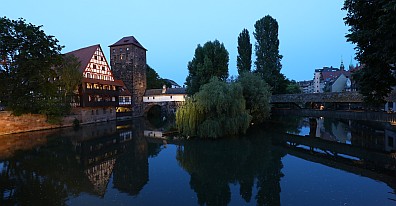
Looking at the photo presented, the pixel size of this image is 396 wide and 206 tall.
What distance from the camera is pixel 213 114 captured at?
1809 cm

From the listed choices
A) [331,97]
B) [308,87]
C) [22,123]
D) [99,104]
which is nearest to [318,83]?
[308,87]

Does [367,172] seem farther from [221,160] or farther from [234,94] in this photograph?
[234,94]

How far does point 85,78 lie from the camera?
3033 centimetres

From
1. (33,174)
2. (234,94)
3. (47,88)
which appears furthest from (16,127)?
(234,94)

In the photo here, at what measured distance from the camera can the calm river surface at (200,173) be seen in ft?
24.7

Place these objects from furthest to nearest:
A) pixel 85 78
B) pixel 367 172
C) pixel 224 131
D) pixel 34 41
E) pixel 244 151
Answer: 1. pixel 85 78
2. pixel 34 41
3. pixel 224 131
4. pixel 244 151
5. pixel 367 172

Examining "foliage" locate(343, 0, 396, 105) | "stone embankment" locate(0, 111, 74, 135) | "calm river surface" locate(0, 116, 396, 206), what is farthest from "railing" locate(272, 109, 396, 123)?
"stone embankment" locate(0, 111, 74, 135)

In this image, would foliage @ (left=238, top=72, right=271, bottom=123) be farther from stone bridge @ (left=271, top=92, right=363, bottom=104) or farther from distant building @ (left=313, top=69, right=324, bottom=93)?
distant building @ (left=313, top=69, right=324, bottom=93)

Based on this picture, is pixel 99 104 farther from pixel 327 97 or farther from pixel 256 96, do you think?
pixel 327 97

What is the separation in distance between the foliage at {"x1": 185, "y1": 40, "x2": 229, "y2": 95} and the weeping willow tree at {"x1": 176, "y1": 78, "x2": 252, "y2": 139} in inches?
457

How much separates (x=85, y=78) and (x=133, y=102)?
12.6m

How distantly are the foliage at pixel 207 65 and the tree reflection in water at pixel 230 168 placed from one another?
14368 millimetres

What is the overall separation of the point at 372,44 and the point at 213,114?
11.0 m

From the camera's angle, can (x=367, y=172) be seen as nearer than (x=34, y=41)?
Yes
